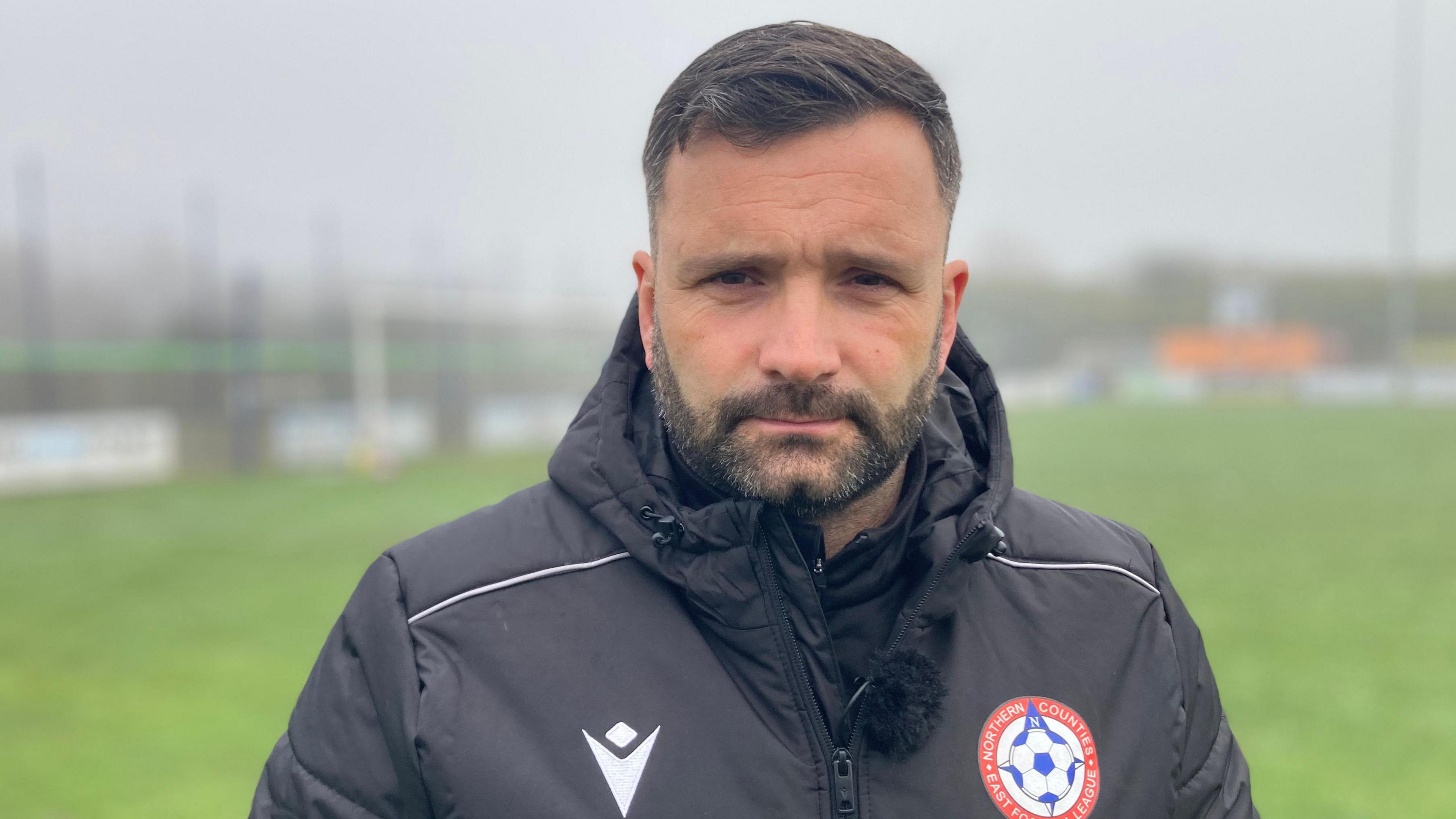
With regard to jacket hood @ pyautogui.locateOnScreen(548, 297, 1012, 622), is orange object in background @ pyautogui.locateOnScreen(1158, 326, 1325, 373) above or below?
below

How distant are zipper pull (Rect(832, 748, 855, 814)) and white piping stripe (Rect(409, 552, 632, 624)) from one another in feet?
1.10

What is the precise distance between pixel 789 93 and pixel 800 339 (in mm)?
280

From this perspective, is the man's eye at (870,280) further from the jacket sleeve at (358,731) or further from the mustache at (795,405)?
the jacket sleeve at (358,731)

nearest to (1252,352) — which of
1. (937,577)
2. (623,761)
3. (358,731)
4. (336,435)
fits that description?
(336,435)

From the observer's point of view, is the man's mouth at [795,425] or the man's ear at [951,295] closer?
the man's mouth at [795,425]

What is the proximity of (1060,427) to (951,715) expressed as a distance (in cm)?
2505

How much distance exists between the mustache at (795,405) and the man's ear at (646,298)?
18cm

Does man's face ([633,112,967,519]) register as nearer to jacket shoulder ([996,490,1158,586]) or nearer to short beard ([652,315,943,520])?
short beard ([652,315,943,520])

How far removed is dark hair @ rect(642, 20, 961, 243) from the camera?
4.28 feet

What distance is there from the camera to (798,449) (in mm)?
1303

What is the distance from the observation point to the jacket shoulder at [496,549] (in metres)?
1.36

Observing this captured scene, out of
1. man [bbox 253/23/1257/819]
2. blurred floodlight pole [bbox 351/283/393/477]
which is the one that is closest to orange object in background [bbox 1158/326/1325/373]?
blurred floodlight pole [bbox 351/283/393/477]

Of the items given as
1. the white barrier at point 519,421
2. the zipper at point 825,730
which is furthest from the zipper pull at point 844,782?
the white barrier at point 519,421

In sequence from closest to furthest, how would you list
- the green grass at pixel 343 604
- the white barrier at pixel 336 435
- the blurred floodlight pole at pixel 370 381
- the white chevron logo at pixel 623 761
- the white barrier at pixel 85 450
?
the white chevron logo at pixel 623 761, the green grass at pixel 343 604, the white barrier at pixel 85 450, the blurred floodlight pole at pixel 370 381, the white barrier at pixel 336 435
